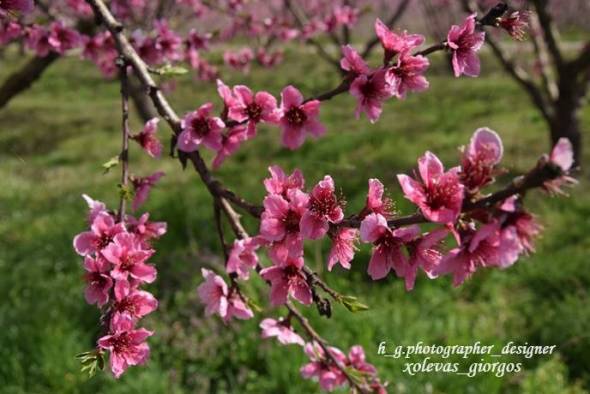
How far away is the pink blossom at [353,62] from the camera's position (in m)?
1.56

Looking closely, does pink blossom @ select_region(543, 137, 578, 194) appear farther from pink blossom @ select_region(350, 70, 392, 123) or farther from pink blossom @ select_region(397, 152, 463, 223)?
pink blossom @ select_region(350, 70, 392, 123)

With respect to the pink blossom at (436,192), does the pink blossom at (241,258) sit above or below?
below

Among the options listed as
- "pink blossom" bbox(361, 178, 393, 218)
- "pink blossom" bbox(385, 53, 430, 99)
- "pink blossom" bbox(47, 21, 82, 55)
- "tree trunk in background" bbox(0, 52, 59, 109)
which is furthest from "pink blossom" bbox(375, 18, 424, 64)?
"tree trunk in background" bbox(0, 52, 59, 109)

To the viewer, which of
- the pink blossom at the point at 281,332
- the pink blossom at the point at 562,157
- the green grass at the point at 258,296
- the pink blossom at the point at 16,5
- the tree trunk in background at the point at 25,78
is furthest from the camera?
the green grass at the point at 258,296

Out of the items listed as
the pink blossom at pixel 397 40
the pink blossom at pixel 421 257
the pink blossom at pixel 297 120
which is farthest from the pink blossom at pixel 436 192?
the pink blossom at pixel 297 120

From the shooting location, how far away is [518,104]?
11.5 m

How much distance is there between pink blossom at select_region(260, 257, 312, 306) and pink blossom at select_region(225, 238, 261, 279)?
0.09 m

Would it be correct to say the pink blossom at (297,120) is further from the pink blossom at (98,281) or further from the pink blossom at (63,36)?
the pink blossom at (63,36)

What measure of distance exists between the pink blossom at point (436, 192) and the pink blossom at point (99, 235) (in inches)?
34.6

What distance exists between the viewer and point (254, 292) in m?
4.16

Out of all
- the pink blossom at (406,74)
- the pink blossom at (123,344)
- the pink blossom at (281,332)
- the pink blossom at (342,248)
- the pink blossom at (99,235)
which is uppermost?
the pink blossom at (406,74)

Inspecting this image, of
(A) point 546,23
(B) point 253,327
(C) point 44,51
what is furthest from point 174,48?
(A) point 546,23

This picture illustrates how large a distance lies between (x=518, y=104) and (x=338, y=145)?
5052mm

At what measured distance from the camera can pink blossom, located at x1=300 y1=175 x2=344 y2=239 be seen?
1.24m
